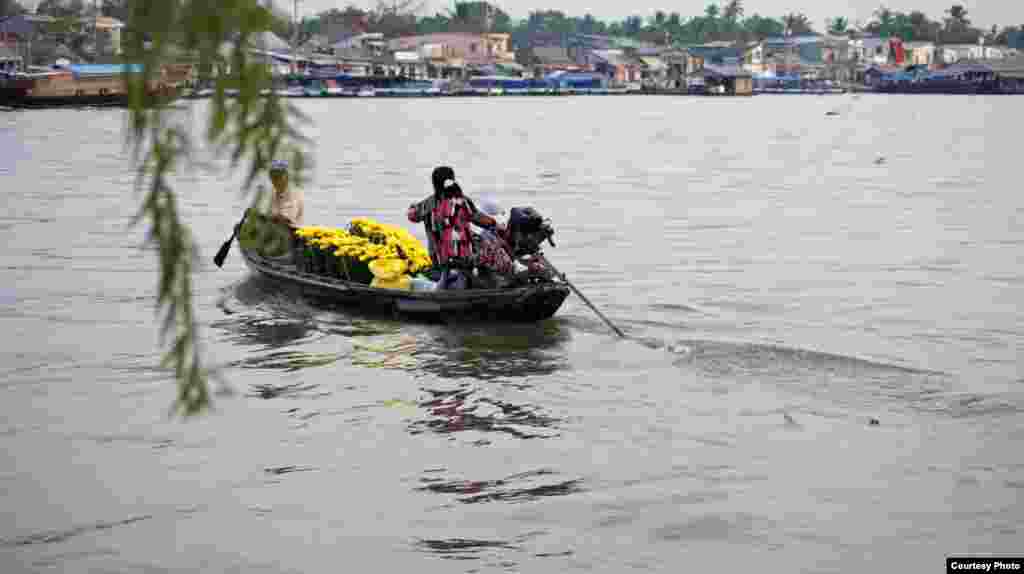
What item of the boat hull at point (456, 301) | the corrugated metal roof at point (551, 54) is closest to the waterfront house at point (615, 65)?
the corrugated metal roof at point (551, 54)

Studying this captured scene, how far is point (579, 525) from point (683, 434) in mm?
2292

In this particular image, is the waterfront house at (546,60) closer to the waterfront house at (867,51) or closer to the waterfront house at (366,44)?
the waterfront house at (366,44)

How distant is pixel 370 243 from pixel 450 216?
65.3 inches

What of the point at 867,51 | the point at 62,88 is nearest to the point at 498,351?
the point at 62,88

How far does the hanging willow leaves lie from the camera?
329 centimetres

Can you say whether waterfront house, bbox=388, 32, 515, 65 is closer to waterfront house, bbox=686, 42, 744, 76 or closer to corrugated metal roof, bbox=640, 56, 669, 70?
corrugated metal roof, bbox=640, 56, 669, 70

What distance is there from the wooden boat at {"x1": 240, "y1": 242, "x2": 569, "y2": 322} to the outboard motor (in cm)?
40

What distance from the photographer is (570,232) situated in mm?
26062

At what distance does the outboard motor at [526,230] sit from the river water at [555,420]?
1.00m

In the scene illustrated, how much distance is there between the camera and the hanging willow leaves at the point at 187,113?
10.8 feet

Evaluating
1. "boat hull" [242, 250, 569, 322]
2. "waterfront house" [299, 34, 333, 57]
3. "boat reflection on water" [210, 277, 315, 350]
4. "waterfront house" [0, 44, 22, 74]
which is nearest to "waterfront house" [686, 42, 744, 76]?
"waterfront house" [299, 34, 333, 57]

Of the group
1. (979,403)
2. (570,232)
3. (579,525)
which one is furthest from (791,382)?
(570,232)

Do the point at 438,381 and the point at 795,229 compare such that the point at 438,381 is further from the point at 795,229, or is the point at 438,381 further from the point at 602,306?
the point at 795,229

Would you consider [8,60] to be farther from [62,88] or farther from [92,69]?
[92,69]
